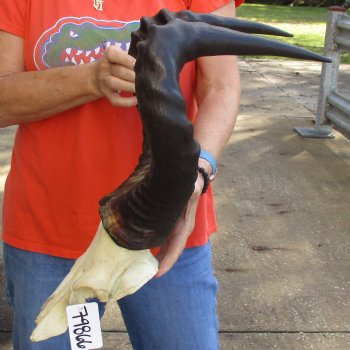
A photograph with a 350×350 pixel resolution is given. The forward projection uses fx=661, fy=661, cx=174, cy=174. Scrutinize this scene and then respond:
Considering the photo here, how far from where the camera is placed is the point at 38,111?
1755 mm

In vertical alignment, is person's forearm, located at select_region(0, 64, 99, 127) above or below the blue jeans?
above

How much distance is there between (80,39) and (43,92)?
17cm

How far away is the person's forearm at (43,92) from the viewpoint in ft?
5.39

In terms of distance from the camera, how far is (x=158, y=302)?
183cm

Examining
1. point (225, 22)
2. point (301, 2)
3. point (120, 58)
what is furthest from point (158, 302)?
point (301, 2)

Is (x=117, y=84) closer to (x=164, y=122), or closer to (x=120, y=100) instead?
(x=120, y=100)

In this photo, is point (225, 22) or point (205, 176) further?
point (205, 176)

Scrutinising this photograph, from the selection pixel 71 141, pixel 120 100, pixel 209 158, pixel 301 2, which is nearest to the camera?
pixel 120 100

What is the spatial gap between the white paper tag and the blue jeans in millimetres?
273

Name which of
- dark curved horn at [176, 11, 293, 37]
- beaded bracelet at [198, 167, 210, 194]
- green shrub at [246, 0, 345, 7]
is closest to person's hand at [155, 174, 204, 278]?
beaded bracelet at [198, 167, 210, 194]

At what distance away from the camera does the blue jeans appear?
183 cm

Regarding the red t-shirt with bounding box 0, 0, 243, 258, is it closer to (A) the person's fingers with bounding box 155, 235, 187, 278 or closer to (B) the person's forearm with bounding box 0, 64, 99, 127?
(B) the person's forearm with bounding box 0, 64, 99, 127

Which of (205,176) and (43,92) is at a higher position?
(43,92)

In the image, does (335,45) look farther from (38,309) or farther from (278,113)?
(38,309)
